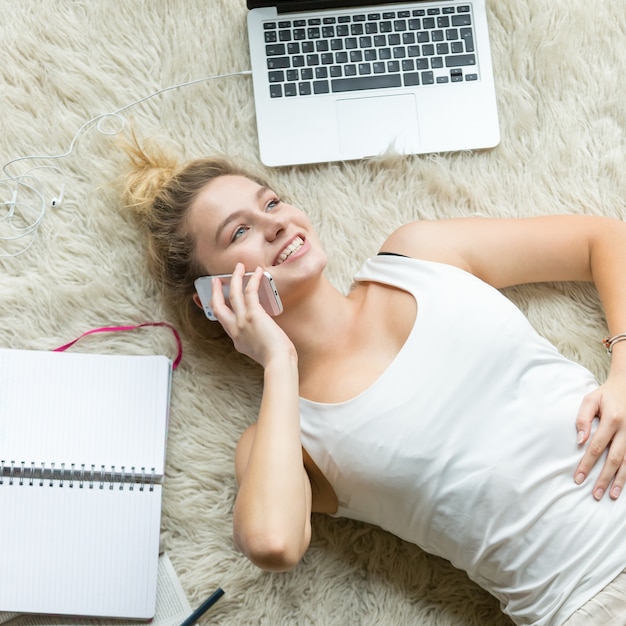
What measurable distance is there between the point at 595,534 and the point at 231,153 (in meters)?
0.99

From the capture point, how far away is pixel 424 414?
4.11ft

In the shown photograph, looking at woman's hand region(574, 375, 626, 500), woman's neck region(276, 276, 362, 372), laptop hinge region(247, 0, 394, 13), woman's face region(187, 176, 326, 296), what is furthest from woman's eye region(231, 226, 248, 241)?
woman's hand region(574, 375, 626, 500)

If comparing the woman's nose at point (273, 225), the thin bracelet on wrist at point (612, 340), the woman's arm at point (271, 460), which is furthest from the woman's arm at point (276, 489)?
the thin bracelet on wrist at point (612, 340)

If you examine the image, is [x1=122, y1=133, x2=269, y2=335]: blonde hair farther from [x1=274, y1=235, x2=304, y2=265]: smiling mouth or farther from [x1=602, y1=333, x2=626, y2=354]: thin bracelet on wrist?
[x1=602, y1=333, x2=626, y2=354]: thin bracelet on wrist

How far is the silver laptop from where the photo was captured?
1.53 m

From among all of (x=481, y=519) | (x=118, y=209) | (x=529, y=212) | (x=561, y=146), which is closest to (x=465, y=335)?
(x=481, y=519)

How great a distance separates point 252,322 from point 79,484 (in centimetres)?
49

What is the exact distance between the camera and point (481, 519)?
4.17 ft

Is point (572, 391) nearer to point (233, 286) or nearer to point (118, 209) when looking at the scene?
point (233, 286)

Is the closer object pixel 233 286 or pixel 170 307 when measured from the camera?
pixel 233 286

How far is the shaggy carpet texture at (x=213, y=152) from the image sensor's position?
1.49m

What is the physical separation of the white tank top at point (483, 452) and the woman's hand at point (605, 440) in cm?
2

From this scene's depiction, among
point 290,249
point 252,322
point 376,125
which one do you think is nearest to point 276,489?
point 252,322

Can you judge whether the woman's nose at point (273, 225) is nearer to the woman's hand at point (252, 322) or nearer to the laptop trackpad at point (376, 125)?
the woman's hand at point (252, 322)
